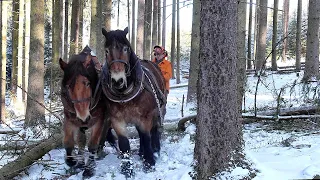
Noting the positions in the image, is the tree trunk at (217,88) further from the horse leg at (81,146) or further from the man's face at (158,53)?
the man's face at (158,53)

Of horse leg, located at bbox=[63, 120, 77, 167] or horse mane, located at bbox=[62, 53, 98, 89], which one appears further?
horse leg, located at bbox=[63, 120, 77, 167]

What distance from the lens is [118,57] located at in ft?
15.5

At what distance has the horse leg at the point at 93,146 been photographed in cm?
511

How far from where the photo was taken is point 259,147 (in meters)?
5.45

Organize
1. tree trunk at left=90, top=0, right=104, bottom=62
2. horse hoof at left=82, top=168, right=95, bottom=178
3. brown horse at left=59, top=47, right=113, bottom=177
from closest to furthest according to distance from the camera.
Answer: brown horse at left=59, top=47, right=113, bottom=177 < horse hoof at left=82, top=168, right=95, bottom=178 < tree trunk at left=90, top=0, right=104, bottom=62

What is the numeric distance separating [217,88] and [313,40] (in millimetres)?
9973

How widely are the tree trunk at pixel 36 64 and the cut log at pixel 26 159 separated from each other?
406 centimetres

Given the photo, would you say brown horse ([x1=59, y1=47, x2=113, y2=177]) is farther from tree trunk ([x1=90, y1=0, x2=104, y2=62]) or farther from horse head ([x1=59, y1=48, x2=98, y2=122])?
tree trunk ([x1=90, y1=0, x2=104, y2=62])

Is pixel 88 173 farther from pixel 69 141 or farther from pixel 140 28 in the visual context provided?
pixel 140 28

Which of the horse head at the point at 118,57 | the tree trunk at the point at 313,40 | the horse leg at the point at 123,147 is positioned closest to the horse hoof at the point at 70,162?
the horse leg at the point at 123,147

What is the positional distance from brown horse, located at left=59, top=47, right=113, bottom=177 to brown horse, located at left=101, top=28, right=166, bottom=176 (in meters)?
0.19

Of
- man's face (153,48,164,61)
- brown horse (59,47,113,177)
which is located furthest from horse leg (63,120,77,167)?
man's face (153,48,164,61)

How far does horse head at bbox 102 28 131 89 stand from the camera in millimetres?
4613

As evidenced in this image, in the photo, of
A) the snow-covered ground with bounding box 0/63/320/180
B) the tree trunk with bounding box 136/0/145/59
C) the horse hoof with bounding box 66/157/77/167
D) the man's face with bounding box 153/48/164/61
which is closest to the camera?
the snow-covered ground with bounding box 0/63/320/180
